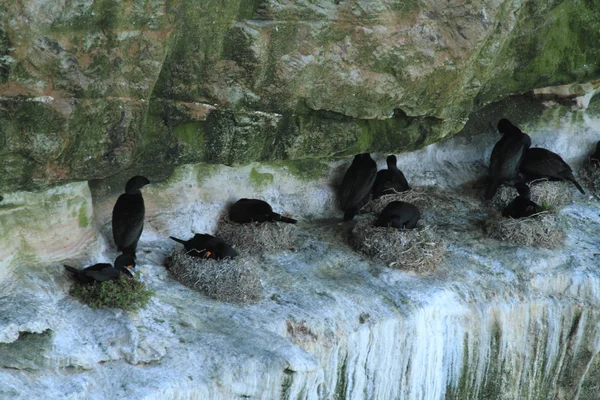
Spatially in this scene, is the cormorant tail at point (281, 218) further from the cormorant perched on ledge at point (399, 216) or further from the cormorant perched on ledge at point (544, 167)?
the cormorant perched on ledge at point (544, 167)

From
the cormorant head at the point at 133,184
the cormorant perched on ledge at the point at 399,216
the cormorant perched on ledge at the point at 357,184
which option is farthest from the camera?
the cormorant perched on ledge at the point at 357,184

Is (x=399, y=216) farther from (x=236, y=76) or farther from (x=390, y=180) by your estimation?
(x=236, y=76)

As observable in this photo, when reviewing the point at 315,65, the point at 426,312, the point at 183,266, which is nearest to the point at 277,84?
the point at 315,65

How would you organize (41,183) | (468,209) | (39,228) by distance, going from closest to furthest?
(41,183), (39,228), (468,209)

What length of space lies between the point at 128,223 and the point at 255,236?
1501 millimetres

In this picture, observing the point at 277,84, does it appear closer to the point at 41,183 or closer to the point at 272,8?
the point at 272,8

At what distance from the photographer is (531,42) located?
10438mm

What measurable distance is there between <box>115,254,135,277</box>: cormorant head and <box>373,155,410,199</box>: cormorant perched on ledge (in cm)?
351

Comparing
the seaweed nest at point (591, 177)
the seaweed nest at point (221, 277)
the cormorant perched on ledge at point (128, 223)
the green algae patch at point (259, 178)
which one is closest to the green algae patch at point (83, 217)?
the cormorant perched on ledge at point (128, 223)

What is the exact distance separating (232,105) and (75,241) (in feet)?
5.87

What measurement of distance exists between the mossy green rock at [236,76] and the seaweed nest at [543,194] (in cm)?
149

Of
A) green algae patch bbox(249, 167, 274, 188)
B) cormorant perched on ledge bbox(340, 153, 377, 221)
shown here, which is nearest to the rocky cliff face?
green algae patch bbox(249, 167, 274, 188)

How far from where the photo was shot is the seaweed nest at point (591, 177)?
1247 cm

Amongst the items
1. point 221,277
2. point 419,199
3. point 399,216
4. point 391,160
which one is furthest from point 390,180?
point 221,277
